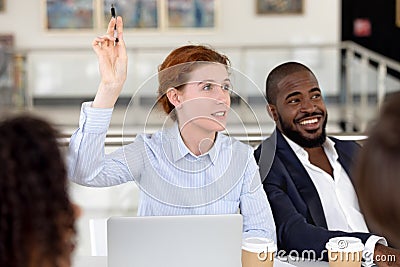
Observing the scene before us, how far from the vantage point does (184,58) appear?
221 centimetres

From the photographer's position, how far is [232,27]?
9.38m

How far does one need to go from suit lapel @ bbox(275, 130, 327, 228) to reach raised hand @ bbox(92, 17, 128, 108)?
28.4 inches

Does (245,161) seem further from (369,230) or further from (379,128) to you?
(379,128)

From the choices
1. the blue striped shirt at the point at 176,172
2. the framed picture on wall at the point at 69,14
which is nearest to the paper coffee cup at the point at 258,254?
the blue striped shirt at the point at 176,172

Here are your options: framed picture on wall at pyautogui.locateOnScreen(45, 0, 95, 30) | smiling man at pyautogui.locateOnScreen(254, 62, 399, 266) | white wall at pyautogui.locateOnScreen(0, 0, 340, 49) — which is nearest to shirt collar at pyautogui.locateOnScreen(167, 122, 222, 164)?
smiling man at pyautogui.locateOnScreen(254, 62, 399, 266)

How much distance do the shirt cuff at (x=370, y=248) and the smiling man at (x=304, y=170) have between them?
0.8 inches

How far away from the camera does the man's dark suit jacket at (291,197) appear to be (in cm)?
228

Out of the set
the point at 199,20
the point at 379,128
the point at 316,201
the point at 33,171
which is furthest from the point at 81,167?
the point at 199,20

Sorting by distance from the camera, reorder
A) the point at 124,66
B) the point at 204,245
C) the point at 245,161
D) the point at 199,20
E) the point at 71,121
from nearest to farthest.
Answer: the point at 204,245
the point at 124,66
the point at 245,161
the point at 71,121
the point at 199,20

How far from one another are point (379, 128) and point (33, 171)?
0.41m

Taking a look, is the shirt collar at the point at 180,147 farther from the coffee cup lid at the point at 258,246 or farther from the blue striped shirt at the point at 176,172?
the coffee cup lid at the point at 258,246

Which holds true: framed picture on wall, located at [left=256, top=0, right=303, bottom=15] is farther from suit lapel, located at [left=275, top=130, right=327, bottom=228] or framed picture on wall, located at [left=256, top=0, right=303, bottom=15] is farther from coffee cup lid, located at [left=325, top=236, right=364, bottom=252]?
coffee cup lid, located at [left=325, top=236, right=364, bottom=252]

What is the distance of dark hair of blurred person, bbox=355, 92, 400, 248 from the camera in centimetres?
87

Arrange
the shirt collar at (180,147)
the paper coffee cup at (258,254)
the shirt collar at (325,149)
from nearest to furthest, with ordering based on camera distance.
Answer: the paper coffee cup at (258,254)
the shirt collar at (180,147)
the shirt collar at (325,149)
